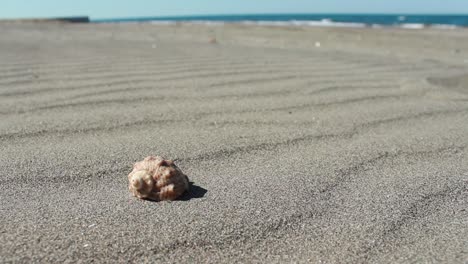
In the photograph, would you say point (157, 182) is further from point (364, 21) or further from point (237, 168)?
point (364, 21)

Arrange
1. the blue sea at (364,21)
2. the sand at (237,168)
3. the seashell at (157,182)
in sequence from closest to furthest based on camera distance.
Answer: the sand at (237,168) < the seashell at (157,182) < the blue sea at (364,21)

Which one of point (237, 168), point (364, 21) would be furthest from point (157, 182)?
point (364, 21)

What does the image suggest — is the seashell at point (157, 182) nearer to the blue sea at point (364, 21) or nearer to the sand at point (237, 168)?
the sand at point (237, 168)

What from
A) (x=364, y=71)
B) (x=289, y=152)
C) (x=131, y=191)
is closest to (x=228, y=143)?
(x=289, y=152)

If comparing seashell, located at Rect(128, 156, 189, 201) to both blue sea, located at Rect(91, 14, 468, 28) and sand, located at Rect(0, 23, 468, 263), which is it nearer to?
sand, located at Rect(0, 23, 468, 263)

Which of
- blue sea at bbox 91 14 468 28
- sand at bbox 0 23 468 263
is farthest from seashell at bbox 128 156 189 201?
blue sea at bbox 91 14 468 28

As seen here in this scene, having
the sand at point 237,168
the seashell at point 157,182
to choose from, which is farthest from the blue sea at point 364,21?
the seashell at point 157,182

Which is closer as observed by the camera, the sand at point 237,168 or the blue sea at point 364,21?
the sand at point 237,168

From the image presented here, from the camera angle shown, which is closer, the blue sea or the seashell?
the seashell
